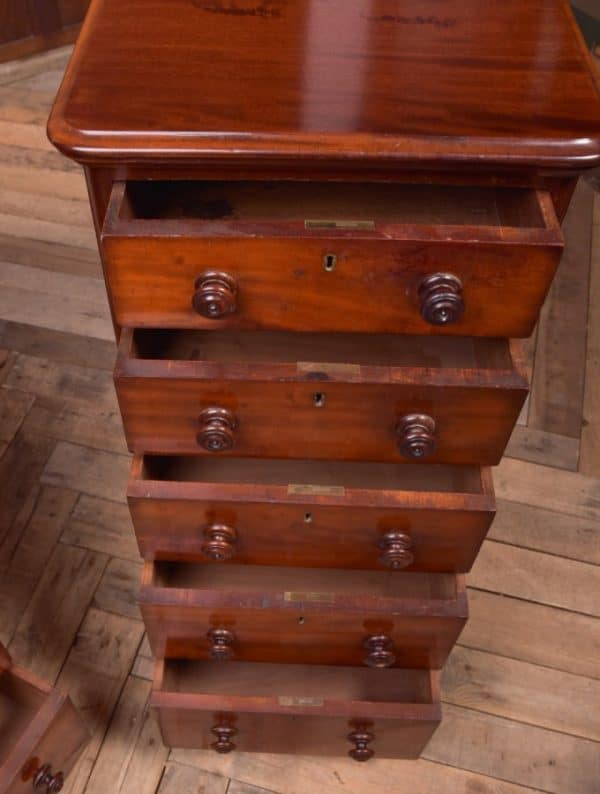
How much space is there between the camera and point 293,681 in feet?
3.85

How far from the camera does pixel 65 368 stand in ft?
5.45

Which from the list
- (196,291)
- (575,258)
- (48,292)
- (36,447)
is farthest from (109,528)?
(575,258)

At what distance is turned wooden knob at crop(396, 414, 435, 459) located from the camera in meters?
0.83

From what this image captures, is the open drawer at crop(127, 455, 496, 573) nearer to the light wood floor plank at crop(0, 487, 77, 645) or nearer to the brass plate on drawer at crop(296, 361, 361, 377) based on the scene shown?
the brass plate on drawer at crop(296, 361, 361, 377)

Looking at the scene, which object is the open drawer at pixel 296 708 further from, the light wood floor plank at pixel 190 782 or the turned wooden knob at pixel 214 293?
the turned wooden knob at pixel 214 293

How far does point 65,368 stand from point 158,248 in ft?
3.30

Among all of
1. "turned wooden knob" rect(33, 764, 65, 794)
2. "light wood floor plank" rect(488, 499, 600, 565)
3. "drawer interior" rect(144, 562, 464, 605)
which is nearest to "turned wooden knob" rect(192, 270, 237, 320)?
"drawer interior" rect(144, 562, 464, 605)

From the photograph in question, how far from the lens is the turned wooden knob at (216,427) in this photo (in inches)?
32.9

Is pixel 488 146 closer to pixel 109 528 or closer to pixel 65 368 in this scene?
pixel 109 528

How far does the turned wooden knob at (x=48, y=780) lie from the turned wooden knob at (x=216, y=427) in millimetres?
521

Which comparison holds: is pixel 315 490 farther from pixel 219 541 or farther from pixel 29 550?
pixel 29 550

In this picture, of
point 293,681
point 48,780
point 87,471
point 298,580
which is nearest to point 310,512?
point 298,580

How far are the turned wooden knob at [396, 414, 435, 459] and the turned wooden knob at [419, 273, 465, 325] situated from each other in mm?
121

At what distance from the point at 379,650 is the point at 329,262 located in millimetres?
535
